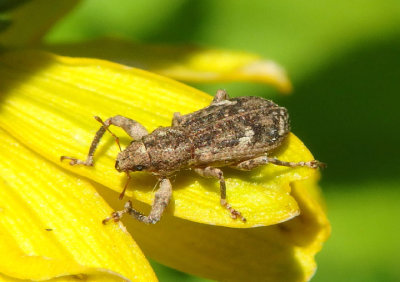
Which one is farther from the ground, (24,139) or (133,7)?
(133,7)

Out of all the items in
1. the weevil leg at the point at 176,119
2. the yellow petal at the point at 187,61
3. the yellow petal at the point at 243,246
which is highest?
the yellow petal at the point at 187,61

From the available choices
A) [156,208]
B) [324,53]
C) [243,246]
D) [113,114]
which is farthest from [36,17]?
[324,53]

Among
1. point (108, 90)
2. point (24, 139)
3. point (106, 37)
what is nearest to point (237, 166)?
point (108, 90)

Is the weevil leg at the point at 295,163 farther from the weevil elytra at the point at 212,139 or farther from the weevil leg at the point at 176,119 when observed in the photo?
the weevil leg at the point at 176,119

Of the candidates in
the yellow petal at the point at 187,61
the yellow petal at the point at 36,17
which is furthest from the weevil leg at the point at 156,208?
the yellow petal at the point at 36,17

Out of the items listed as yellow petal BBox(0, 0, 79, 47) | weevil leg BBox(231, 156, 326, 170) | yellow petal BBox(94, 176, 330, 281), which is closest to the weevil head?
yellow petal BBox(94, 176, 330, 281)

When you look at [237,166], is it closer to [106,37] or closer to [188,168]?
[188,168]
